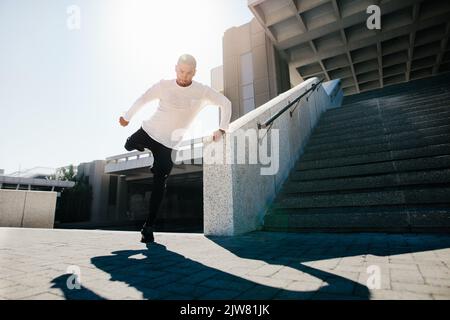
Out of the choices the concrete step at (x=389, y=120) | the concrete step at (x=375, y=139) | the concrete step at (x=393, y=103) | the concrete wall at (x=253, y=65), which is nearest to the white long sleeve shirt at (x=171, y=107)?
the concrete step at (x=375, y=139)

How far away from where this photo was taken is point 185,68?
2.79m

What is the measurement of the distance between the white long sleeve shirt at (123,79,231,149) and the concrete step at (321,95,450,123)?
5204 mm

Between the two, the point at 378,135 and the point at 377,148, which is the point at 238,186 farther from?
the point at 378,135

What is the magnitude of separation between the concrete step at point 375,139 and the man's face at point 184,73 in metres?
3.82

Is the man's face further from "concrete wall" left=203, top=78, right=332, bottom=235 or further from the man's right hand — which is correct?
"concrete wall" left=203, top=78, right=332, bottom=235

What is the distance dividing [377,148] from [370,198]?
1.62 m

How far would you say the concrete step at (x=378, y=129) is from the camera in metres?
5.05

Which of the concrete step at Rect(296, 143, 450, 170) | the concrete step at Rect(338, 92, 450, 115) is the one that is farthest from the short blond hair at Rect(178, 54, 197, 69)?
the concrete step at Rect(338, 92, 450, 115)

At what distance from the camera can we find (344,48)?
15.7m

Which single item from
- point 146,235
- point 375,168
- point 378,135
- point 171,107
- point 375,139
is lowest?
point 146,235

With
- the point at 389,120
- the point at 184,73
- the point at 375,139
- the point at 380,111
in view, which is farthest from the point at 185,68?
the point at 380,111

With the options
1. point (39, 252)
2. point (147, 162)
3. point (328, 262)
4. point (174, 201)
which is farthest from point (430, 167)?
point (174, 201)
